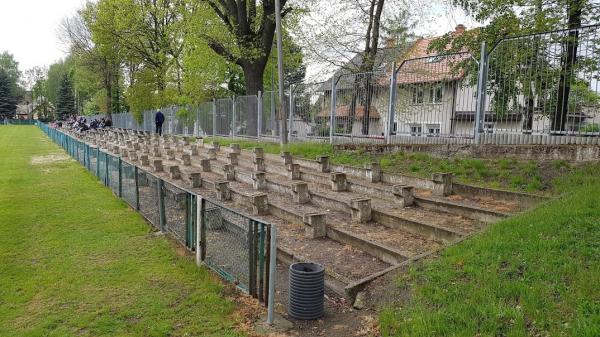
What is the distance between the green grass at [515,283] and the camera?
10.9ft

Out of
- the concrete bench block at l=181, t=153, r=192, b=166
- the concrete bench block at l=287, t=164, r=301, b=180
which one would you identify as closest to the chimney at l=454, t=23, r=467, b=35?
the concrete bench block at l=287, t=164, r=301, b=180

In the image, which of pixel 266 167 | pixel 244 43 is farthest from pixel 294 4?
pixel 266 167

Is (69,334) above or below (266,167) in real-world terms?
below

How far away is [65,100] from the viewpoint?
81.8 metres

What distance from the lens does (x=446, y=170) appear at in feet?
26.5

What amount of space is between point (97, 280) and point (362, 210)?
388 centimetres

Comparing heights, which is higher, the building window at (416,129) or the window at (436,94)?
the window at (436,94)

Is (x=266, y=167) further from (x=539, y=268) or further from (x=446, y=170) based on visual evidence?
(x=539, y=268)

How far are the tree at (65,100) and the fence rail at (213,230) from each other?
83.6 metres

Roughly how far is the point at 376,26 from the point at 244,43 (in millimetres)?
6846

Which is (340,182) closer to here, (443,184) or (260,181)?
(260,181)

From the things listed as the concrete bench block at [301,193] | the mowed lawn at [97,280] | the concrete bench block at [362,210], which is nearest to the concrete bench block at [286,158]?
the concrete bench block at [301,193]

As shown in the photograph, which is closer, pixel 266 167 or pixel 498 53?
pixel 498 53

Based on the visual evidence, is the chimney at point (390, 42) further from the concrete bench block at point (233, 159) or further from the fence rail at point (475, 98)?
the concrete bench block at point (233, 159)
